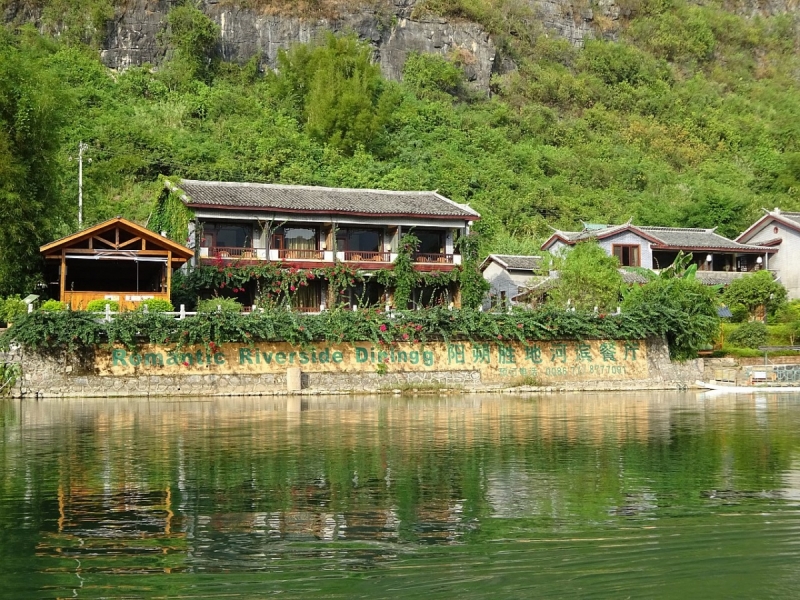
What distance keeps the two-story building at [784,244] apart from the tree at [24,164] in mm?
35572

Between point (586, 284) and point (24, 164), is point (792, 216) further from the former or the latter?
point (24, 164)

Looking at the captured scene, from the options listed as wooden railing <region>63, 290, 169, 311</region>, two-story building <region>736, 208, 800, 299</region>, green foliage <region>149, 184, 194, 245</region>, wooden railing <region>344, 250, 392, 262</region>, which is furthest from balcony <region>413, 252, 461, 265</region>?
two-story building <region>736, 208, 800, 299</region>

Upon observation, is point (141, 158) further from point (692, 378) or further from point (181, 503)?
point (181, 503)

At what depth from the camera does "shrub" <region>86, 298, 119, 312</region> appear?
105 feet

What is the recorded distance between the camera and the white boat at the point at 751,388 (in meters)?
34.4

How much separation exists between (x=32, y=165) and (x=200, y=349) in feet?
29.7

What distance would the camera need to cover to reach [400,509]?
12625 mm

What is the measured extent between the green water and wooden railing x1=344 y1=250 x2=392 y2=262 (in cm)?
1857

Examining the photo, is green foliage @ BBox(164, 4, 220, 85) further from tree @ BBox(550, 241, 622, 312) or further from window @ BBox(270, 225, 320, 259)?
tree @ BBox(550, 241, 622, 312)

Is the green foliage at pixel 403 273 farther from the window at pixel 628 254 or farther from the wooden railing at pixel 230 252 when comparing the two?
the window at pixel 628 254

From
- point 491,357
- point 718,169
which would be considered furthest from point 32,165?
point 718,169

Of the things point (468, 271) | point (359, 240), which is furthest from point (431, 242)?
point (359, 240)

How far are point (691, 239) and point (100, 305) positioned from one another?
31635 mm

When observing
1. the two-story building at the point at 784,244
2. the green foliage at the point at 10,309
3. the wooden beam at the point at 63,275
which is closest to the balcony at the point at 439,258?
the wooden beam at the point at 63,275
